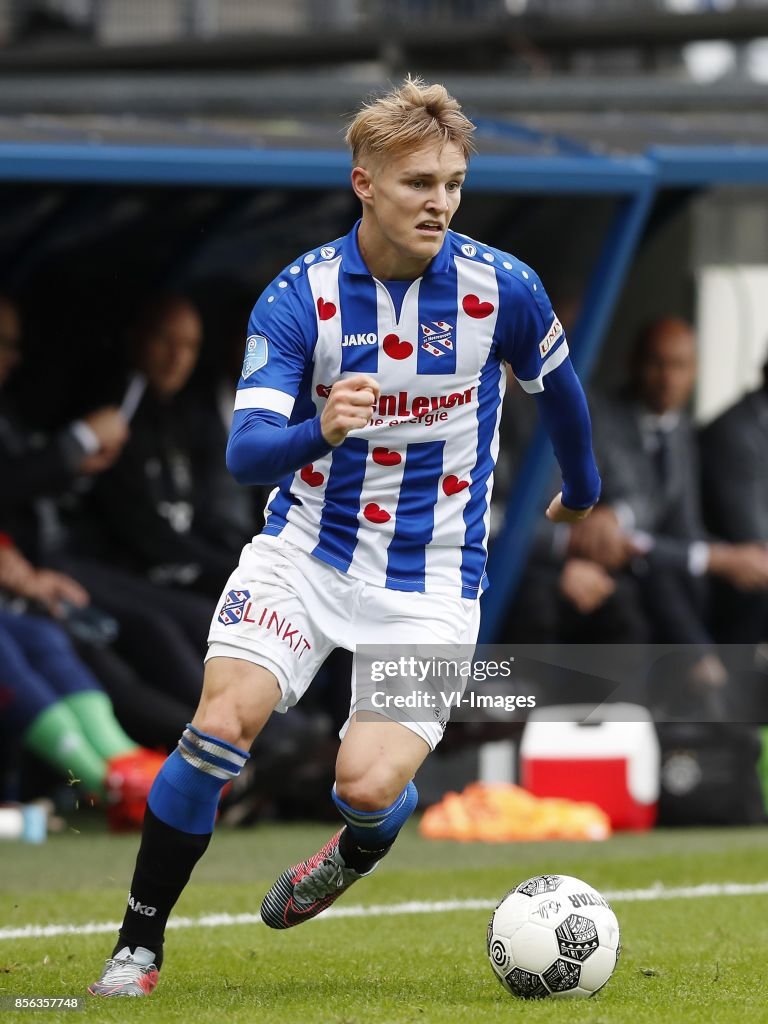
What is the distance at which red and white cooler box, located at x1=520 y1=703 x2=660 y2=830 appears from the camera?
8695mm

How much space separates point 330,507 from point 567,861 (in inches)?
125

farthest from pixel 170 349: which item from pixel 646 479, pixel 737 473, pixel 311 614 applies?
pixel 311 614

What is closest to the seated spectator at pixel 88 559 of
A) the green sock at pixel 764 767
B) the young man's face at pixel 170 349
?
the young man's face at pixel 170 349

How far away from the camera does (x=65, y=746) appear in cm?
779

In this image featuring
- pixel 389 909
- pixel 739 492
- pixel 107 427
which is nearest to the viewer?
pixel 389 909

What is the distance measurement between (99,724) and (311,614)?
350 centimetres

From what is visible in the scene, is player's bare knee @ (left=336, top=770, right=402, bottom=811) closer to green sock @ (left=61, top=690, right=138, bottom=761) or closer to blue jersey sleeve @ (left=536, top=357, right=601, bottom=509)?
blue jersey sleeve @ (left=536, top=357, right=601, bottom=509)

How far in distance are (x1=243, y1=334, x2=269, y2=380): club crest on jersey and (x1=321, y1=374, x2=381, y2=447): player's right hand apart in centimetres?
44

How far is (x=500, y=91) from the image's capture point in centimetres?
1158

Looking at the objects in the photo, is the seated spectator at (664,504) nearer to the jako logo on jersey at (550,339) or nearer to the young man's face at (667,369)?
the young man's face at (667,369)

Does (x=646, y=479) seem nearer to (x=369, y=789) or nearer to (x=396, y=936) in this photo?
(x=396, y=936)

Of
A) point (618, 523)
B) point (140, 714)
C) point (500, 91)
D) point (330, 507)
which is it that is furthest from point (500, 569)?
point (330, 507)

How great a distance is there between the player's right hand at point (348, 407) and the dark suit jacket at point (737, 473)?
21.6 feet

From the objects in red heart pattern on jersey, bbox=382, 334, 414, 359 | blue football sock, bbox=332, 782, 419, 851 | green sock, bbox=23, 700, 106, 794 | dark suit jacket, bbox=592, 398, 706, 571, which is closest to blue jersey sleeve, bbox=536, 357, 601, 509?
red heart pattern on jersey, bbox=382, 334, 414, 359
